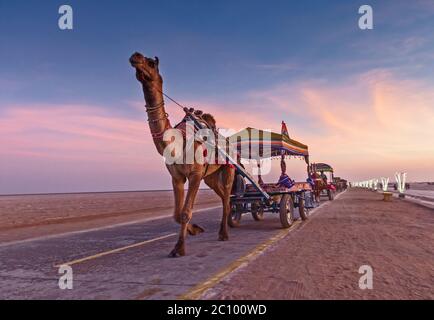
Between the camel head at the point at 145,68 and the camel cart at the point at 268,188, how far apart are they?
13.8 feet

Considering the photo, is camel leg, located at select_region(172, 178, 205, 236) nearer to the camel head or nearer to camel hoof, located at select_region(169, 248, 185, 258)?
camel hoof, located at select_region(169, 248, 185, 258)

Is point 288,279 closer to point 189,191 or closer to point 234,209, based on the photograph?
point 189,191

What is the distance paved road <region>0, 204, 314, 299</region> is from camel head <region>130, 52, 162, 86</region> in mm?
3430

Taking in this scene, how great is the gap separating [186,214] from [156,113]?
6.91 ft

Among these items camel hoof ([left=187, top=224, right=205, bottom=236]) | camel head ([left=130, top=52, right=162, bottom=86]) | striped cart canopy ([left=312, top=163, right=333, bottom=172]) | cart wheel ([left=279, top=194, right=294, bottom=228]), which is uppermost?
camel head ([left=130, top=52, right=162, bottom=86])

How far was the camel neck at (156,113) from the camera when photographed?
651 cm

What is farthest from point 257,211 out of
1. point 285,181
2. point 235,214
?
point 285,181

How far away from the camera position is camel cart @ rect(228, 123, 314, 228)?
420 inches

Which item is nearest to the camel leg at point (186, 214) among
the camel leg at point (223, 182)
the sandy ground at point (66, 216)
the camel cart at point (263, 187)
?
the camel leg at point (223, 182)

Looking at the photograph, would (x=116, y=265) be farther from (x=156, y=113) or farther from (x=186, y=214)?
(x=156, y=113)

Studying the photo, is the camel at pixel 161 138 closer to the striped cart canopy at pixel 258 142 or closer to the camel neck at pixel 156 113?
the camel neck at pixel 156 113

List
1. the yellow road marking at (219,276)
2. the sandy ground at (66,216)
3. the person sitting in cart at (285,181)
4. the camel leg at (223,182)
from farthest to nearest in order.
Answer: the sandy ground at (66,216), the person sitting in cart at (285,181), the camel leg at (223,182), the yellow road marking at (219,276)

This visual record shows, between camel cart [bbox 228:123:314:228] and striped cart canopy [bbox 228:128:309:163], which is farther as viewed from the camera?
striped cart canopy [bbox 228:128:309:163]

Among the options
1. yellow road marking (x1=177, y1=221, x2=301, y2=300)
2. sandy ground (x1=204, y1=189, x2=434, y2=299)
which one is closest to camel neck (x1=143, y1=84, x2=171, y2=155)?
yellow road marking (x1=177, y1=221, x2=301, y2=300)
